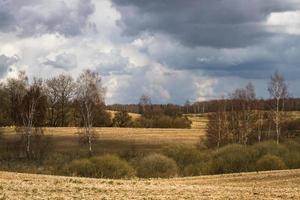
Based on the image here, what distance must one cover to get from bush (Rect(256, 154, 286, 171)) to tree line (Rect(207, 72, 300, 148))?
92.4 feet

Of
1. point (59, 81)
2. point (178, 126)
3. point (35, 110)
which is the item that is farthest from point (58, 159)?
point (178, 126)

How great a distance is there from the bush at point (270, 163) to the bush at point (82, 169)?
50.8ft

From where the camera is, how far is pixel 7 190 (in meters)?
29.0

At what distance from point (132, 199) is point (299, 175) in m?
17.1

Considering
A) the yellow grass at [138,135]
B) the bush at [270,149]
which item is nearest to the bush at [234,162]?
the bush at [270,149]

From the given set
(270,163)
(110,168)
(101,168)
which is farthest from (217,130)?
(101,168)

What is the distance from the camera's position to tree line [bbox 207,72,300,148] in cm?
8751

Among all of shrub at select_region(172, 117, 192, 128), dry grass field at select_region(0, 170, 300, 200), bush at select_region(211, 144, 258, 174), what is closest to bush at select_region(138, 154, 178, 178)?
bush at select_region(211, 144, 258, 174)

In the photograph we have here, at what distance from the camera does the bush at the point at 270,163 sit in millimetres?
52906

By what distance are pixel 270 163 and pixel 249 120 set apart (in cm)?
4069

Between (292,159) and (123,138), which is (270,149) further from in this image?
(123,138)

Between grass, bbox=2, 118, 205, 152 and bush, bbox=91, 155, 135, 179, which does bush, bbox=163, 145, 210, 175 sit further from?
grass, bbox=2, 118, 205, 152

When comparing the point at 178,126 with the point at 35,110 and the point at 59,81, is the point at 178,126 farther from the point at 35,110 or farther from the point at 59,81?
the point at 35,110

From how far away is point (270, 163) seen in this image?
53125mm
